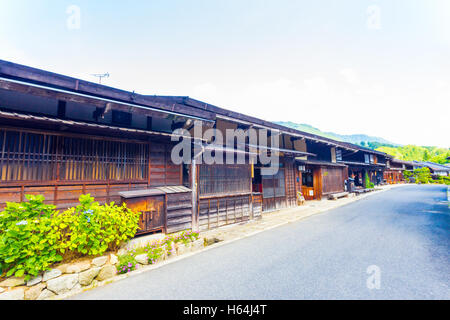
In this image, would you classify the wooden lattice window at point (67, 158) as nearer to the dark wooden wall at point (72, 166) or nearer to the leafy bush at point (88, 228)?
the dark wooden wall at point (72, 166)

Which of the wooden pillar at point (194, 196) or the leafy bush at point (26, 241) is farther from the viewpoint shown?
the wooden pillar at point (194, 196)

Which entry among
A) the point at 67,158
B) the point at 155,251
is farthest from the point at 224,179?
the point at 67,158

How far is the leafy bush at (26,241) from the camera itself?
11.6 ft

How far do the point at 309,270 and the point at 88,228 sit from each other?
4847 millimetres

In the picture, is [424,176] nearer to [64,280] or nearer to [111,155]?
[111,155]

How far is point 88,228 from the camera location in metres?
4.40

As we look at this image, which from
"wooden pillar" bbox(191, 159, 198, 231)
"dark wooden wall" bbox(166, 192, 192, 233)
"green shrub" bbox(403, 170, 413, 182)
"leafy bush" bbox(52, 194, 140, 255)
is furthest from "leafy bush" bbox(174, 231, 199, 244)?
"green shrub" bbox(403, 170, 413, 182)

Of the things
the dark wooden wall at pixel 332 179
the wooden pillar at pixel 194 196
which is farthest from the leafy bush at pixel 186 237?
the dark wooden wall at pixel 332 179

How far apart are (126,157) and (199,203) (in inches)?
120

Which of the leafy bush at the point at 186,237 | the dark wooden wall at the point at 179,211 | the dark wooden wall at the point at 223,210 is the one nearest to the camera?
the leafy bush at the point at 186,237

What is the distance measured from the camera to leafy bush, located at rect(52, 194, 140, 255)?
4203 mm

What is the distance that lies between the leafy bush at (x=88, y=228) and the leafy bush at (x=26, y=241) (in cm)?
19
